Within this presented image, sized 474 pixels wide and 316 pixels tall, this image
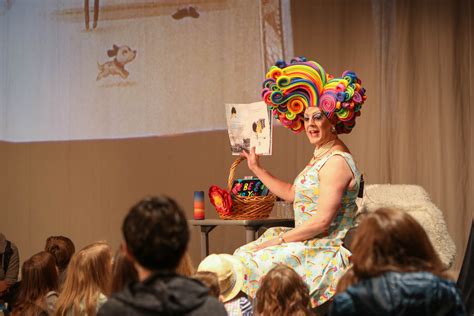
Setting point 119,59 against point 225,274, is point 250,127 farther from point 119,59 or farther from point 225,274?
point 119,59

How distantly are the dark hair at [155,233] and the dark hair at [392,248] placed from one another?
19.5 inches

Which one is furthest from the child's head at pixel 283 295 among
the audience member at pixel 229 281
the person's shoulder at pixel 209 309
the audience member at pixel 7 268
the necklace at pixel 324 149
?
the audience member at pixel 7 268

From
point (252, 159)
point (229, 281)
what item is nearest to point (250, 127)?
point (252, 159)

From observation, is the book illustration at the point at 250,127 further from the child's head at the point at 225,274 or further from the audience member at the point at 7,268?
the audience member at the point at 7,268

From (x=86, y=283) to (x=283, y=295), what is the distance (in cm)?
75

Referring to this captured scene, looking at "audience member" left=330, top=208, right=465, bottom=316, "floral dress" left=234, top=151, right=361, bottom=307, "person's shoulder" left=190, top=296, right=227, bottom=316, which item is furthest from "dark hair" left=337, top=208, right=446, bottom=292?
"floral dress" left=234, top=151, right=361, bottom=307

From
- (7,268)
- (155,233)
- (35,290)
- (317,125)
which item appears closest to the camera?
(155,233)

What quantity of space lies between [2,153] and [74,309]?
395 cm

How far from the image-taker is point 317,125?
3.86m

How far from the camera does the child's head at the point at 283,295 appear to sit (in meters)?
2.84

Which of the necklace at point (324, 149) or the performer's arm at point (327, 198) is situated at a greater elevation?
the necklace at point (324, 149)

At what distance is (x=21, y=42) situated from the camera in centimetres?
647

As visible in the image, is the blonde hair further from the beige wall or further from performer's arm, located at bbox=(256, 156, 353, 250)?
the beige wall

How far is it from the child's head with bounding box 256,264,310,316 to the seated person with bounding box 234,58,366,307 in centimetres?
65
